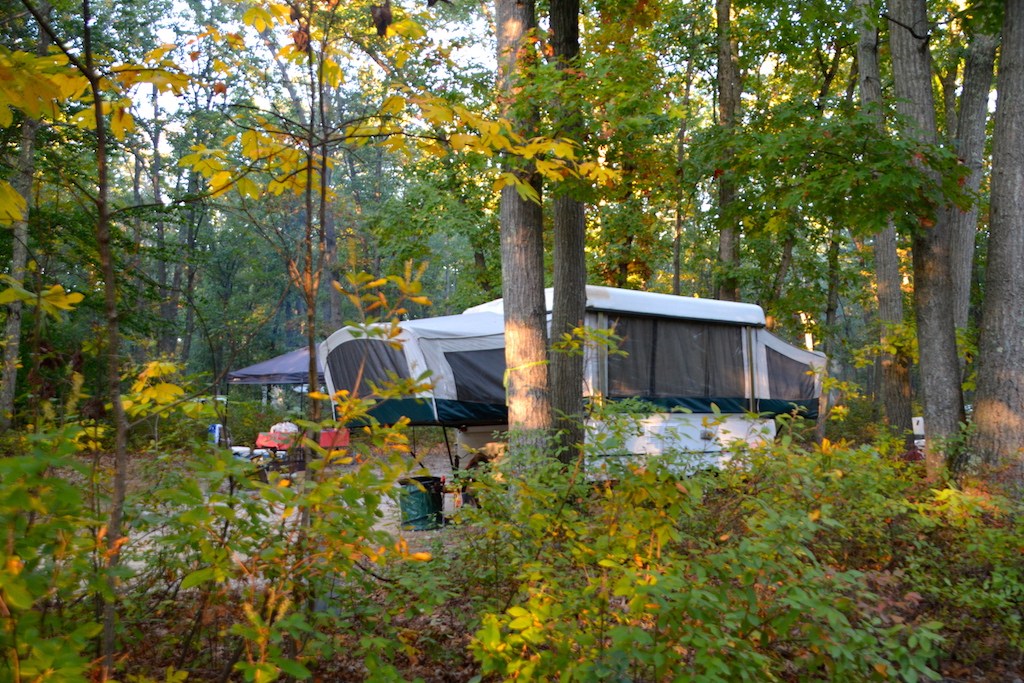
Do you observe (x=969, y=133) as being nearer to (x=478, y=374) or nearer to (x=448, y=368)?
(x=478, y=374)

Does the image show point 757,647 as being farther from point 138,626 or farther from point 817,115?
point 817,115

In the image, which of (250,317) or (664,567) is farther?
(664,567)

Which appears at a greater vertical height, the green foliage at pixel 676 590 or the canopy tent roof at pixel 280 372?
the canopy tent roof at pixel 280 372

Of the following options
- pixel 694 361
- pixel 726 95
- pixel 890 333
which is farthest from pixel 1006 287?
pixel 726 95

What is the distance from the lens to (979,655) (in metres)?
5.08

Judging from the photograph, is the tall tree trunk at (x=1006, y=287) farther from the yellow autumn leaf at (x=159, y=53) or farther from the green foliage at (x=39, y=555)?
the green foliage at (x=39, y=555)

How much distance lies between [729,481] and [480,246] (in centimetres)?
1353

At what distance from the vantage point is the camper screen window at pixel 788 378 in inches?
502

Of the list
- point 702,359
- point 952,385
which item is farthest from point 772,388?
point 952,385

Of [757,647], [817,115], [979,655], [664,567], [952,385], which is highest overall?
[817,115]

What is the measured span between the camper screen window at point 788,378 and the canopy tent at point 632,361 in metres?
0.02

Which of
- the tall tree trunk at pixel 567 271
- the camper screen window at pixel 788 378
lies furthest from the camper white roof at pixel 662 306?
the tall tree trunk at pixel 567 271

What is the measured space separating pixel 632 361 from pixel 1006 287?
4755mm

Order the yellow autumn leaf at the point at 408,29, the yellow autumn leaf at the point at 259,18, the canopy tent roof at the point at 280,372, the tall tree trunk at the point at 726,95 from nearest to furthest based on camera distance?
the yellow autumn leaf at the point at 259,18
the yellow autumn leaf at the point at 408,29
the tall tree trunk at the point at 726,95
the canopy tent roof at the point at 280,372
